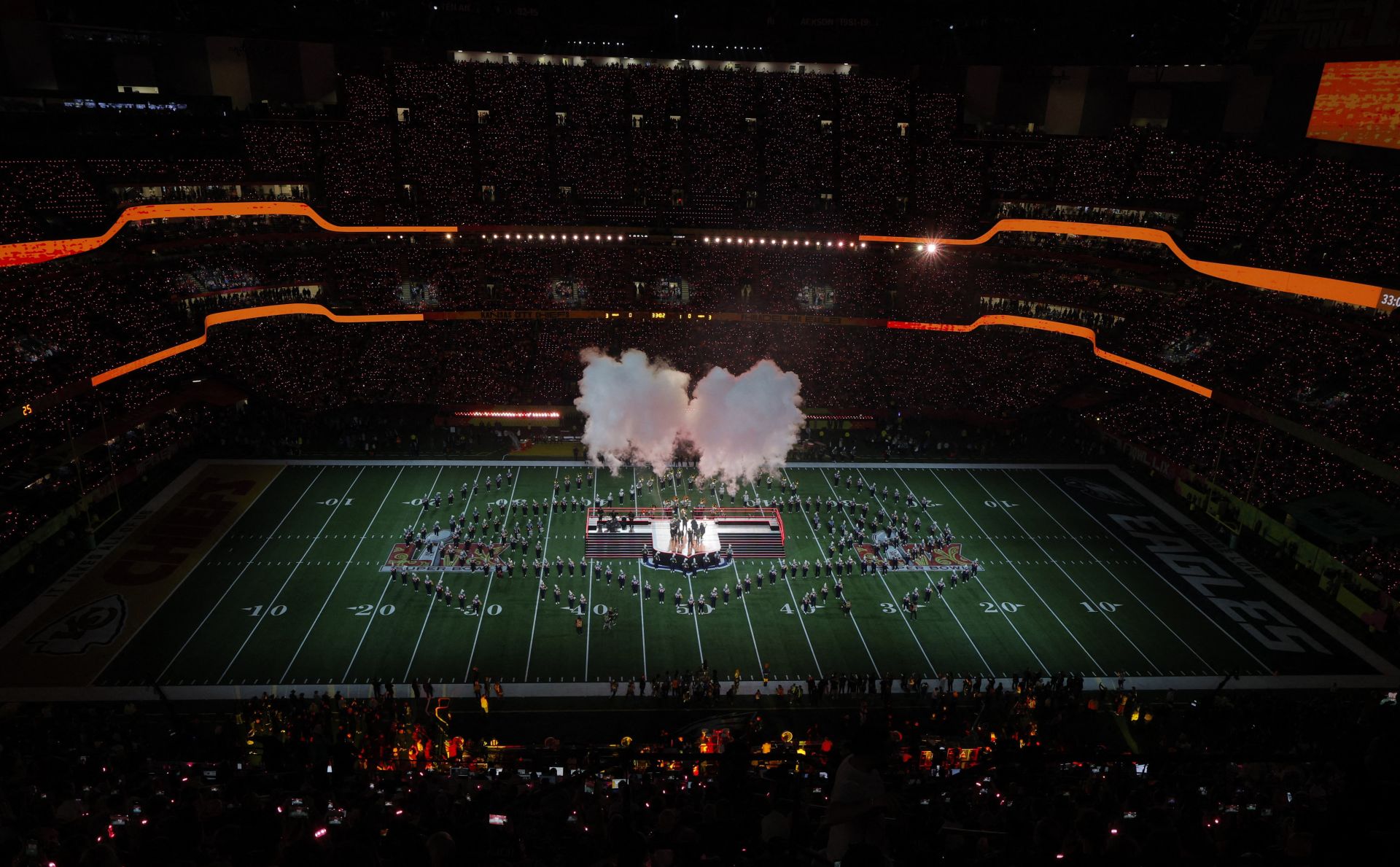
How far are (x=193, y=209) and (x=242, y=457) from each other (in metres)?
13.5

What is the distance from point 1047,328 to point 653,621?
92.5 ft

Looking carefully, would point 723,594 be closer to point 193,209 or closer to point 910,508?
point 910,508

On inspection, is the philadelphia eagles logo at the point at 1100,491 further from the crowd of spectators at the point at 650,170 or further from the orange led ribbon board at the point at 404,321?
the crowd of spectators at the point at 650,170

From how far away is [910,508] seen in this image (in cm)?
3428

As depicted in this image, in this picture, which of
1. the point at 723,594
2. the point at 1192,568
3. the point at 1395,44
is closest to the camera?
the point at 723,594

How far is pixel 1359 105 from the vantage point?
3612 centimetres

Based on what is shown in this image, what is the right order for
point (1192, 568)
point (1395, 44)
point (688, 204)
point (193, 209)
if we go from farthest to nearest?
point (688, 204) < point (193, 209) < point (1395, 44) < point (1192, 568)

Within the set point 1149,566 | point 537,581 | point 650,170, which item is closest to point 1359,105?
point 1149,566

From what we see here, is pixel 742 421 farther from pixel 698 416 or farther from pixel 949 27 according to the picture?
pixel 949 27

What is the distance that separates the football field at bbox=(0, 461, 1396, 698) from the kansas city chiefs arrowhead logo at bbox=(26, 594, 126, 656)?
78 millimetres

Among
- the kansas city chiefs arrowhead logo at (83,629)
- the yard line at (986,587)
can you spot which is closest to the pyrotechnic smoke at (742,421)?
the yard line at (986,587)

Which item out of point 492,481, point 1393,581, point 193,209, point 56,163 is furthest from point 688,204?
point 1393,581

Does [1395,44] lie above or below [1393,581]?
above

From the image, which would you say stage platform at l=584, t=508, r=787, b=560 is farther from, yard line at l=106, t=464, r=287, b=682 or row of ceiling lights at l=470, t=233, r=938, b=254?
row of ceiling lights at l=470, t=233, r=938, b=254
